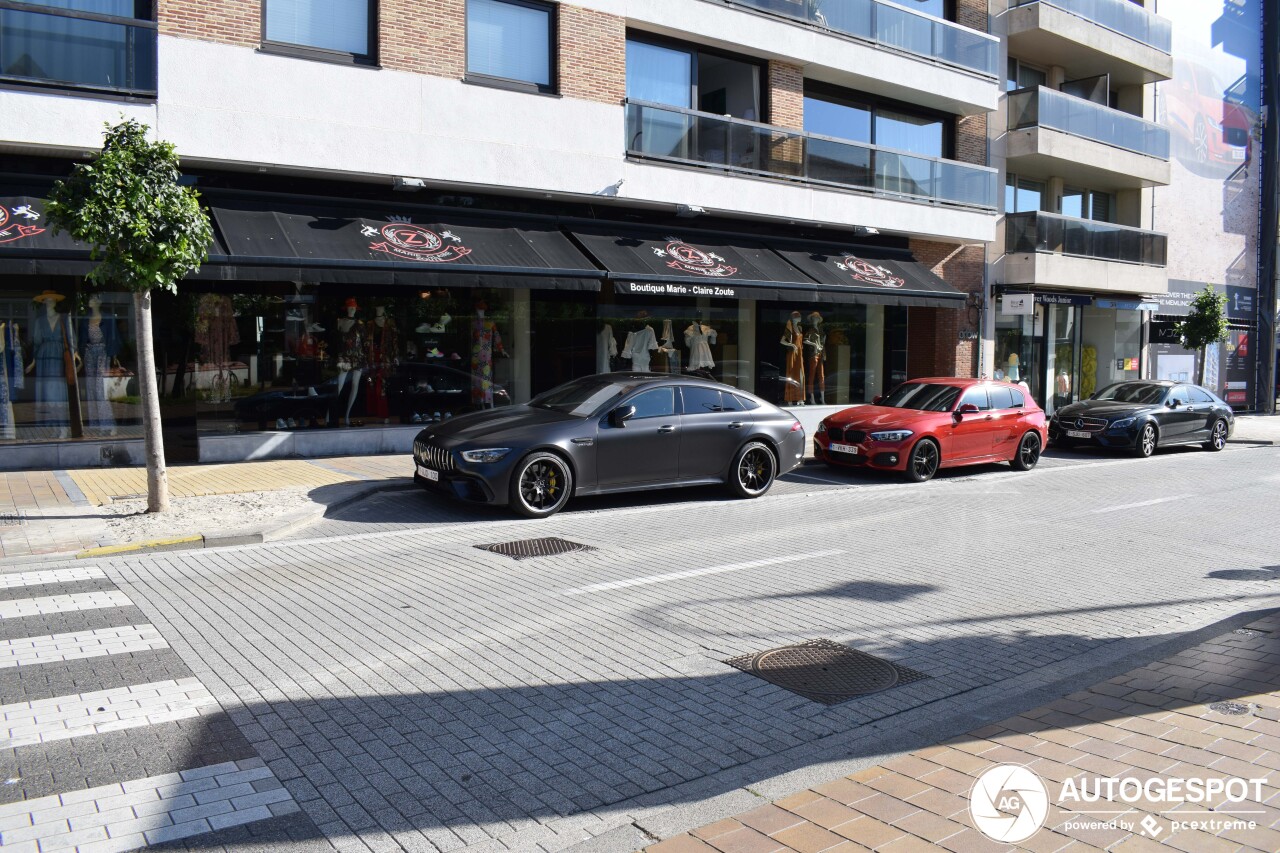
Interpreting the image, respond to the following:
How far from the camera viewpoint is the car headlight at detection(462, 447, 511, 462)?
10492 mm

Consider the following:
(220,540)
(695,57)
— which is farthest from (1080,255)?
(220,540)

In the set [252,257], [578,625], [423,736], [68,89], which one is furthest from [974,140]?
[423,736]

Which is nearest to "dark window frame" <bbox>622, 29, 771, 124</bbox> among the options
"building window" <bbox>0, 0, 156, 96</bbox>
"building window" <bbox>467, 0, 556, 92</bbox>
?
"building window" <bbox>467, 0, 556, 92</bbox>

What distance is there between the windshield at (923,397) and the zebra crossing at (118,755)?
12.2 m

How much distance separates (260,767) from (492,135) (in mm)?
12461

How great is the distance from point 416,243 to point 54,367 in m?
5.10

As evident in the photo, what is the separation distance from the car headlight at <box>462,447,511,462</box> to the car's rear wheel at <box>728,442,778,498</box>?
11.0 ft

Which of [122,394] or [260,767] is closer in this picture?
[260,767]

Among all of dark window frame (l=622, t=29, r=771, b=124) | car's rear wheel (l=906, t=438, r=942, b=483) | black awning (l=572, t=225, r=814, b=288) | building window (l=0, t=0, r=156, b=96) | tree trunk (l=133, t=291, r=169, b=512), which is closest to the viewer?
tree trunk (l=133, t=291, r=169, b=512)

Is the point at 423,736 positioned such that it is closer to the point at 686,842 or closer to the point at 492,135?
the point at 686,842

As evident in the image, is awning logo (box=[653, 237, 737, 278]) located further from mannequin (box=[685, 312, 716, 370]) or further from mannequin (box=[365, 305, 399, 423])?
mannequin (box=[365, 305, 399, 423])

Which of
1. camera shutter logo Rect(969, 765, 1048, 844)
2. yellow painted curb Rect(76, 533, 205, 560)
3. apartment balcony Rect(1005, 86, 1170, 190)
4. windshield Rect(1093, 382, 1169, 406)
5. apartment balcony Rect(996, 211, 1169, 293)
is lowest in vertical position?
camera shutter logo Rect(969, 765, 1048, 844)

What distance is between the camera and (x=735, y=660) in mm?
5941

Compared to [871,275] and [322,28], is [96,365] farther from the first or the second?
[871,275]
